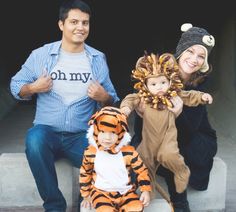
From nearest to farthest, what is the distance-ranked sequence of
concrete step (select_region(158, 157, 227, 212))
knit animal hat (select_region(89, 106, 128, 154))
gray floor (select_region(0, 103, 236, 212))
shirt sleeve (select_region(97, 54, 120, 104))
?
1. knit animal hat (select_region(89, 106, 128, 154))
2. shirt sleeve (select_region(97, 54, 120, 104))
3. concrete step (select_region(158, 157, 227, 212))
4. gray floor (select_region(0, 103, 236, 212))

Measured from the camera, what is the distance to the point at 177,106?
11.3 ft

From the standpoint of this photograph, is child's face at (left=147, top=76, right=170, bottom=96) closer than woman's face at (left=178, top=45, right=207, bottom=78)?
Yes

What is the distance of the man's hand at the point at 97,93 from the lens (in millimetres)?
3588

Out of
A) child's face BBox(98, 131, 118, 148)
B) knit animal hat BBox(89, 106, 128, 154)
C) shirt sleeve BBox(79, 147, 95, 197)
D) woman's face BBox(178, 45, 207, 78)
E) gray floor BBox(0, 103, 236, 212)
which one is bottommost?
gray floor BBox(0, 103, 236, 212)

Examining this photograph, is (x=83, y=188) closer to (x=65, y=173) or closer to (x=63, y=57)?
(x=65, y=173)

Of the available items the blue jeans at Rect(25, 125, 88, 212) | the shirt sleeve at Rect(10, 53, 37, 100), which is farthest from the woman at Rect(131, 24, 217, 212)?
the shirt sleeve at Rect(10, 53, 37, 100)

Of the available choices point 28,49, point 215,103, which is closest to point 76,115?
point 215,103

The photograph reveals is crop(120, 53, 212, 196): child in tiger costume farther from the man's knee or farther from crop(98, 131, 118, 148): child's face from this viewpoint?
the man's knee

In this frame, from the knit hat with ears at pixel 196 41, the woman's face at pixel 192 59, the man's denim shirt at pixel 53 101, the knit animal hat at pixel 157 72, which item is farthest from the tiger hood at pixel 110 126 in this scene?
the knit hat with ears at pixel 196 41

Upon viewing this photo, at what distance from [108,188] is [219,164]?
40.7 inches

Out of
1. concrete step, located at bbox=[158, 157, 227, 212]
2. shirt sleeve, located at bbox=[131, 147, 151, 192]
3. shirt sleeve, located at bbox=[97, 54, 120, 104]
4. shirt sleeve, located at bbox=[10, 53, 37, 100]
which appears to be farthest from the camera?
concrete step, located at bbox=[158, 157, 227, 212]

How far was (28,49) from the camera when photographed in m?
10.1

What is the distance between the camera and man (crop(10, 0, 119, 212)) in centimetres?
363

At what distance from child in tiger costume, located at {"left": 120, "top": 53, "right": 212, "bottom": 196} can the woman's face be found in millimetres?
131
